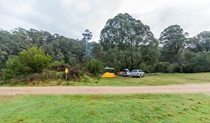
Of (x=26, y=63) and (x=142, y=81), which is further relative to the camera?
(x=26, y=63)

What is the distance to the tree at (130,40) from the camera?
22169 mm

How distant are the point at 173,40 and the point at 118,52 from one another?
1529 cm

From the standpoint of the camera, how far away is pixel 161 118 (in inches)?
166

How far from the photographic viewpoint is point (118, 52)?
821 inches

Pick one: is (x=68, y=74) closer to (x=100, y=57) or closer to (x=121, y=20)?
(x=100, y=57)

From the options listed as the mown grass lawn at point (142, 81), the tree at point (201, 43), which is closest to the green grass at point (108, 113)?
Answer: the mown grass lawn at point (142, 81)

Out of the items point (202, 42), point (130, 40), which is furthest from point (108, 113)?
point (202, 42)

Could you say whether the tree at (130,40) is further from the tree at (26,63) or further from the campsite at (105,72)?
the tree at (26,63)

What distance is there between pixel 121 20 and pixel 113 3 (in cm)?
795

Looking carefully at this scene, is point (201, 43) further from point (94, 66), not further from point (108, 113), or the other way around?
point (108, 113)

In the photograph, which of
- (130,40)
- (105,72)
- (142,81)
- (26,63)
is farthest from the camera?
(130,40)

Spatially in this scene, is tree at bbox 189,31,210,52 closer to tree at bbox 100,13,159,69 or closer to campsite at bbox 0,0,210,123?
campsite at bbox 0,0,210,123

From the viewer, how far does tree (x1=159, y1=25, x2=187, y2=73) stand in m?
29.1

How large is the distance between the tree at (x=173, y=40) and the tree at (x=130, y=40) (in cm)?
891
